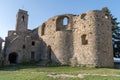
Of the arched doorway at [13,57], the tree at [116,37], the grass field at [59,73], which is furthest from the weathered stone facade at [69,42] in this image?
the tree at [116,37]

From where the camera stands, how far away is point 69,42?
28234mm

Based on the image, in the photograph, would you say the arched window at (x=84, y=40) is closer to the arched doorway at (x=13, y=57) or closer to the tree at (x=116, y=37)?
the tree at (x=116, y=37)

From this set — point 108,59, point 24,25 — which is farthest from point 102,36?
point 24,25

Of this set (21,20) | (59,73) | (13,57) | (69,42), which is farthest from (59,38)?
(21,20)

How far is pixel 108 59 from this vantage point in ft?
83.5

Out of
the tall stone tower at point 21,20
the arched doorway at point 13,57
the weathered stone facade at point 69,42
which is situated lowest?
the arched doorway at point 13,57

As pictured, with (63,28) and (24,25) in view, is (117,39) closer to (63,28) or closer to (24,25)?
(63,28)

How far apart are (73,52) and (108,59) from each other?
5.19 m

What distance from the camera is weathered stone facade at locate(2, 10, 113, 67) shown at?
83.4ft

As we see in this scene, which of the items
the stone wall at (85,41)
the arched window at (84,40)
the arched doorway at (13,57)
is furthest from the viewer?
the arched doorway at (13,57)

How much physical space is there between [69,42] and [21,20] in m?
16.3

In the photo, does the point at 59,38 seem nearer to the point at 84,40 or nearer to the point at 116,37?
the point at 84,40

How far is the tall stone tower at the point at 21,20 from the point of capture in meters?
39.8

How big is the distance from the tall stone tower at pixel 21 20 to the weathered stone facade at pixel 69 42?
5243 mm
